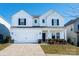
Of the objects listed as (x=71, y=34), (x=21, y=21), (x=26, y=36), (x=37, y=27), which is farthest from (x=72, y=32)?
(x=21, y=21)

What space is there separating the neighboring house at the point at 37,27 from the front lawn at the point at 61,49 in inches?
23.6

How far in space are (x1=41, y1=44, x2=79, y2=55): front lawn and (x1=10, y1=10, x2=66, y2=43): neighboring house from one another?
23.6 inches

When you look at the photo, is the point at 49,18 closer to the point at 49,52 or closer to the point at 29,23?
the point at 29,23

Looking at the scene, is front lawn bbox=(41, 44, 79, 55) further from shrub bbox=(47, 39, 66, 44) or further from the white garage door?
the white garage door

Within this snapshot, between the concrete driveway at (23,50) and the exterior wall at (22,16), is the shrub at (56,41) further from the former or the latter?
the exterior wall at (22,16)

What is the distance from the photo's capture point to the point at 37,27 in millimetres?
18781

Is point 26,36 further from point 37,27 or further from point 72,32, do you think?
point 72,32

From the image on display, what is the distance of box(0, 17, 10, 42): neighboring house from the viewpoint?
57.5 ft

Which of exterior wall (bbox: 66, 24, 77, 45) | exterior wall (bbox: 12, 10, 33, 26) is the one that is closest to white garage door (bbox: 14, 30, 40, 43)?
exterior wall (bbox: 12, 10, 33, 26)

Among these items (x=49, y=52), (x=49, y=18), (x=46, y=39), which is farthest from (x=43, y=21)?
(x=49, y=52)

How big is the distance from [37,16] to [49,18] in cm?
74

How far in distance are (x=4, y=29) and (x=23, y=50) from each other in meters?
1.83

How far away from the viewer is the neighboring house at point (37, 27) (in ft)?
58.3

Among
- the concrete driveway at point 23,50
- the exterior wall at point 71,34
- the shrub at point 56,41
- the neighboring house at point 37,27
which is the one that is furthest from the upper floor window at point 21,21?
the exterior wall at point 71,34
